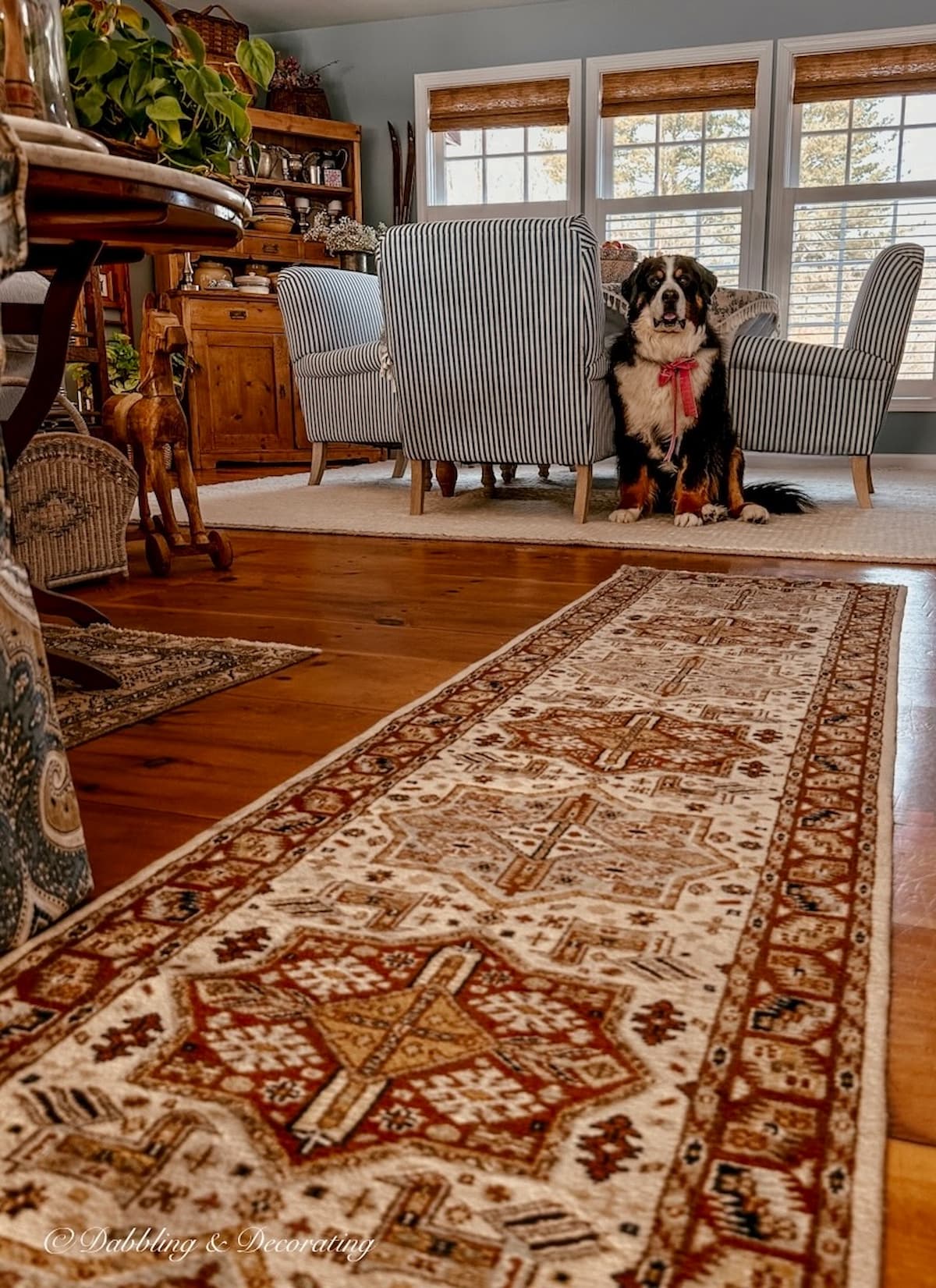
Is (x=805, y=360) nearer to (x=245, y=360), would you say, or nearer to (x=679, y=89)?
(x=679, y=89)

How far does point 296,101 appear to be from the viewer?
646 cm

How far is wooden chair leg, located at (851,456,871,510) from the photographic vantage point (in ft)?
13.3

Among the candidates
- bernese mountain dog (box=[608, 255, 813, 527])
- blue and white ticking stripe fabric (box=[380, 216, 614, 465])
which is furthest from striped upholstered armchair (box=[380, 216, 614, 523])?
bernese mountain dog (box=[608, 255, 813, 527])

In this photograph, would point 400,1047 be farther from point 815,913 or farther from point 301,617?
point 301,617

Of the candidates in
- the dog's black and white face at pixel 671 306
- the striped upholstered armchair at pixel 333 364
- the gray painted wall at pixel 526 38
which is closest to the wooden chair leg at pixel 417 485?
the striped upholstered armchair at pixel 333 364

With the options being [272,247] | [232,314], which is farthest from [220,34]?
[232,314]

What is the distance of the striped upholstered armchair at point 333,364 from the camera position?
4.61 metres

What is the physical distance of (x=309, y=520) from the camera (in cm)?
377

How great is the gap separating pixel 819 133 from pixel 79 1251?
21.3ft

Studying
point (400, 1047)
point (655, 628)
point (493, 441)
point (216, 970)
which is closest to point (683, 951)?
point (400, 1047)

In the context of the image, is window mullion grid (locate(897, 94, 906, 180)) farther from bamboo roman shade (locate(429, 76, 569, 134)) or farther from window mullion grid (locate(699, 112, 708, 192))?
bamboo roman shade (locate(429, 76, 569, 134))

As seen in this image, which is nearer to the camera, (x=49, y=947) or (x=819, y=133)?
(x=49, y=947)

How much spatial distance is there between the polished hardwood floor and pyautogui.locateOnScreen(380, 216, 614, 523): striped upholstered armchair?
1.97 feet

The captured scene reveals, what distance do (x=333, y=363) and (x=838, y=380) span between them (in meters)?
2.06
